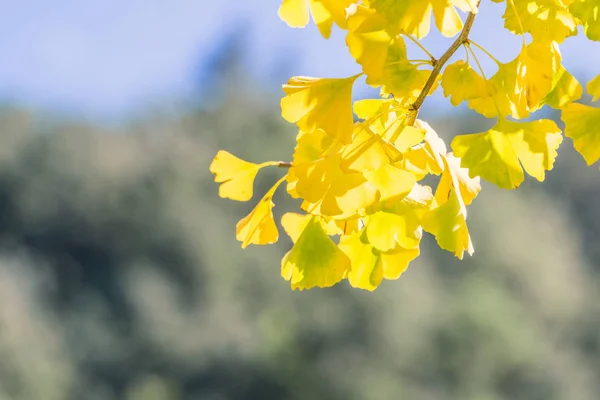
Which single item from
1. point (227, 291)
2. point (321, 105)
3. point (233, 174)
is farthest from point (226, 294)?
point (321, 105)

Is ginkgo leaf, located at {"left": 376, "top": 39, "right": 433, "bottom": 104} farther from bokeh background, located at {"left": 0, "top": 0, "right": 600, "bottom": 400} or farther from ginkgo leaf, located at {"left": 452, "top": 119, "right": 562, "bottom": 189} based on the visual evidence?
bokeh background, located at {"left": 0, "top": 0, "right": 600, "bottom": 400}

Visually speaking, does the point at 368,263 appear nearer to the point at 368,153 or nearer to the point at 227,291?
the point at 368,153

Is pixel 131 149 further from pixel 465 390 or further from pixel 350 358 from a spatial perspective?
pixel 465 390

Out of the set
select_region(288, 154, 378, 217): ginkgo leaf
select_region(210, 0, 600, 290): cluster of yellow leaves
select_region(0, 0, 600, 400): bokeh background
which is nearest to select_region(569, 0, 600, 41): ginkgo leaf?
select_region(210, 0, 600, 290): cluster of yellow leaves

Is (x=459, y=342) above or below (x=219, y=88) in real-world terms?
below

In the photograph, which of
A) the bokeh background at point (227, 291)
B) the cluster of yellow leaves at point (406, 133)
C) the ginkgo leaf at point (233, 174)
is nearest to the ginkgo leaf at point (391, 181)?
the cluster of yellow leaves at point (406, 133)

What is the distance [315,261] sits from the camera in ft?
1.23

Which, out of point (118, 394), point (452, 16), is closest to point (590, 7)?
point (452, 16)

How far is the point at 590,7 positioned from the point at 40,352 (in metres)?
10.4

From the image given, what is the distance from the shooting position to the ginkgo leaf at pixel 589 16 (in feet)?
1.07

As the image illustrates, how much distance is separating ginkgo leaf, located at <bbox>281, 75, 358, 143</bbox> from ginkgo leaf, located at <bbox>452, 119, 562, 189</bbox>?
0.14ft

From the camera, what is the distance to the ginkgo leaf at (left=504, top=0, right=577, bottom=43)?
1.14 ft

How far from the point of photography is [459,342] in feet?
34.1

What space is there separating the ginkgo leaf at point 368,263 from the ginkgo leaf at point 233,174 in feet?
0.23
